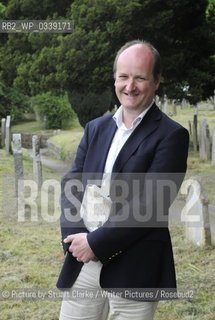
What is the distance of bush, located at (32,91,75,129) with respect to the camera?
26.1 meters

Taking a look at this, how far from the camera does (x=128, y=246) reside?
6.79 ft

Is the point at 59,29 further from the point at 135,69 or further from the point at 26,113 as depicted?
the point at 26,113

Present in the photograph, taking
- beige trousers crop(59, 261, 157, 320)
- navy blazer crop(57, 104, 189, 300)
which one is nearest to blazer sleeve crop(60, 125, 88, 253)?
navy blazer crop(57, 104, 189, 300)

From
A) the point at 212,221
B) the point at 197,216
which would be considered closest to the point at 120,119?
the point at 197,216

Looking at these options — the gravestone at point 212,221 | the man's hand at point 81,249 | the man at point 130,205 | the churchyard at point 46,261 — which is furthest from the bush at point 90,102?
the man's hand at point 81,249

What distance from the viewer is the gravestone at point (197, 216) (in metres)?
5.23

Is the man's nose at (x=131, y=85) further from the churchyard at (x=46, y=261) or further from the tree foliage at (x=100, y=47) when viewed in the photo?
the tree foliage at (x=100, y=47)

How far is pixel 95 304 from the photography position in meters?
2.20

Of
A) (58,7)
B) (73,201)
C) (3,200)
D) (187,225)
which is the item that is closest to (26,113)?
(58,7)

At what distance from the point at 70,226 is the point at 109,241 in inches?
9.7

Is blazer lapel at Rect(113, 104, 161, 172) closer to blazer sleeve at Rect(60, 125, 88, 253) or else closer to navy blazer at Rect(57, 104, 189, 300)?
navy blazer at Rect(57, 104, 189, 300)

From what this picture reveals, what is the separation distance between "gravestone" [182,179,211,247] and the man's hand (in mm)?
3273

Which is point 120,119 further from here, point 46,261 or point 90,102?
point 90,102

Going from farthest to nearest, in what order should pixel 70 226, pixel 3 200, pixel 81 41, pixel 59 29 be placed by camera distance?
pixel 59 29 < pixel 81 41 < pixel 3 200 < pixel 70 226
